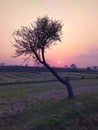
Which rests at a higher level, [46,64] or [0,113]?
[46,64]

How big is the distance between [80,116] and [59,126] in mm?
2547

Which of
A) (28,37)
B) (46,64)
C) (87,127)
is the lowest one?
(87,127)

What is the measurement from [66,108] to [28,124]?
154 inches

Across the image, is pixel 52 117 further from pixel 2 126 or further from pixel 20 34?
pixel 20 34

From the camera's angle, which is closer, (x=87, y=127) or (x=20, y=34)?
(x=87, y=127)

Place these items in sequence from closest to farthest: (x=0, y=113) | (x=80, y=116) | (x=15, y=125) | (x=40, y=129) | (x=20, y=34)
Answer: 1. (x=40, y=129)
2. (x=15, y=125)
3. (x=80, y=116)
4. (x=0, y=113)
5. (x=20, y=34)

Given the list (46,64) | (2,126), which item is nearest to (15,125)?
(2,126)

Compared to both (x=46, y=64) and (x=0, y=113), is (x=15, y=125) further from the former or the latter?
(x=46, y=64)

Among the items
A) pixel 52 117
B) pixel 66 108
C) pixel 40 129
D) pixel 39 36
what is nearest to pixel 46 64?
pixel 39 36

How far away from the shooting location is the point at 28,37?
2542 centimetres

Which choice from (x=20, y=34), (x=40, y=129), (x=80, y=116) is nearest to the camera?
(x=40, y=129)

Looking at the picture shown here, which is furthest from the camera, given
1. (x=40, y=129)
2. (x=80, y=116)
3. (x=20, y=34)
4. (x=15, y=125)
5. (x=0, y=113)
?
(x=20, y=34)

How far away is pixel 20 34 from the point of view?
25.3 meters

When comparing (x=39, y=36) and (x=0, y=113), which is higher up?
(x=39, y=36)
